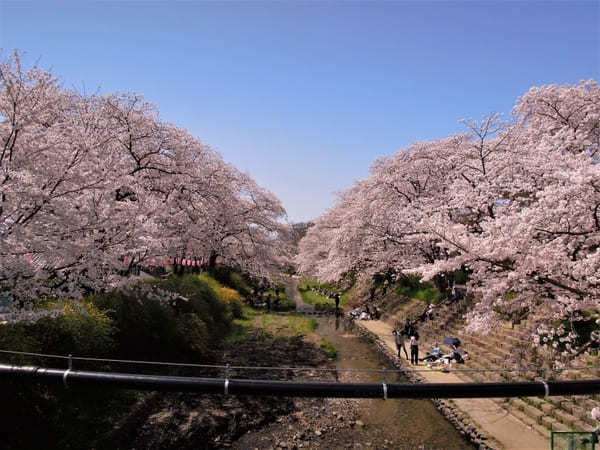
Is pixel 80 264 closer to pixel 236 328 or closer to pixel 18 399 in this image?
pixel 18 399

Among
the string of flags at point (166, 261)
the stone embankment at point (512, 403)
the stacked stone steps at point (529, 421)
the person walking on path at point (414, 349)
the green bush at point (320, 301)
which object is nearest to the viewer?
the stone embankment at point (512, 403)

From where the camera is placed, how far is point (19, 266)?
646 cm

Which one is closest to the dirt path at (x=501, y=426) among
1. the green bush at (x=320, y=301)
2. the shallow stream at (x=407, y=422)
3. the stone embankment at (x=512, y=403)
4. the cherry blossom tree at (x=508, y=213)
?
the stone embankment at (x=512, y=403)

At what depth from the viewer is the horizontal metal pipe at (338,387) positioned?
4.11 metres

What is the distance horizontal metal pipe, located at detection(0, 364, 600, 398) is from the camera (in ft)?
13.5

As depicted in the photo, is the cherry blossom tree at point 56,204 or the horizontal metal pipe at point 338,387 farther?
the cherry blossom tree at point 56,204

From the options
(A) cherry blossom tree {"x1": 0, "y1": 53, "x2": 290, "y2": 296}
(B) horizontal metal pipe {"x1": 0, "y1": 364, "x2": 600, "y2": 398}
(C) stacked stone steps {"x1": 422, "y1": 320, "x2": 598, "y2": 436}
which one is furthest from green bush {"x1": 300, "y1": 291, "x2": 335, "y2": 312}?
(B) horizontal metal pipe {"x1": 0, "y1": 364, "x2": 600, "y2": 398}

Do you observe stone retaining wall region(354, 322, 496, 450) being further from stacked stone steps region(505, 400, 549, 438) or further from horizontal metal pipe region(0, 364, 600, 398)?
horizontal metal pipe region(0, 364, 600, 398)

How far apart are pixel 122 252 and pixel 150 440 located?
4.58 m

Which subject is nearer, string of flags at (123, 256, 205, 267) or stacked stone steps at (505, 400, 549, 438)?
stacked stone steps at (505, 400, 549, 438)

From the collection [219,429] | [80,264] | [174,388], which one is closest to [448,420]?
[219,429]

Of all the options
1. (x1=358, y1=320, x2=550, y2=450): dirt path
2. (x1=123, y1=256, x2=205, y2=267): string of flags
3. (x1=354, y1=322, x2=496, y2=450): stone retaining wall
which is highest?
(x1=123, y1=256, x2=205, y2=267): string of flags

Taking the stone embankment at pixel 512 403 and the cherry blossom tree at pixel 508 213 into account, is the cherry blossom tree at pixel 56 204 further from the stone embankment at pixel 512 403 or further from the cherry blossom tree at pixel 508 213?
the stone embankment at pixel 512 403

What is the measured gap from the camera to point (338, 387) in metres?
4.17
